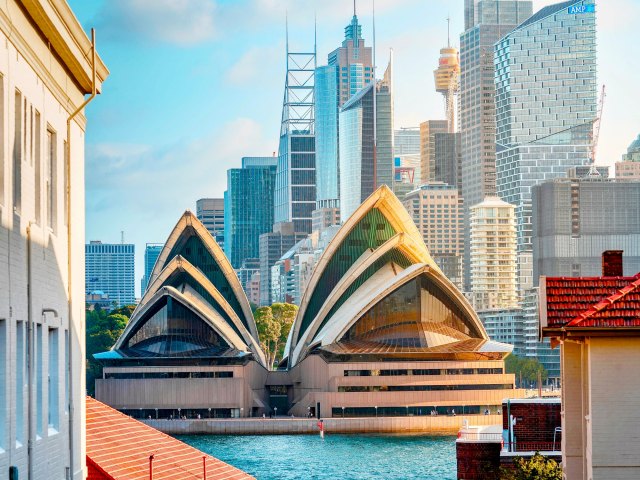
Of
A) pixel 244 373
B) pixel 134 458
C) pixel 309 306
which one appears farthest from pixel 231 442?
pixel 134 458

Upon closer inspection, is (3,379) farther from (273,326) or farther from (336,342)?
(273,326)

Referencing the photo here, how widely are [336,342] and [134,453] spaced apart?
88.4 meters

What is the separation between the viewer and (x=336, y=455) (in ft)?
282

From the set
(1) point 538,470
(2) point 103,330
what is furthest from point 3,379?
(2) point 103,330

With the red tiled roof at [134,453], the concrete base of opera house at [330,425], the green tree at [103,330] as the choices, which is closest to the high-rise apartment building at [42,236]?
the red tiled roof at [134,453]

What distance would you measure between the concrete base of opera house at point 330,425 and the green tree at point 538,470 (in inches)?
3066

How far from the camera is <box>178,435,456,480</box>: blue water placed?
7238cm

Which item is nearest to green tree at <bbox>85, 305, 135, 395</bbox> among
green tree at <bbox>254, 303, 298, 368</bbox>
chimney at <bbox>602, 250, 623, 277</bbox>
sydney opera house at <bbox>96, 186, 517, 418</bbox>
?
green tree at <bbox>254, 303, 298, 368</bbox>

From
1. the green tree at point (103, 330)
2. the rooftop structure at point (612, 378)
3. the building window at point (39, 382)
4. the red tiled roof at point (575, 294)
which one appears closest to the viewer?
the building window at point (39, 382)

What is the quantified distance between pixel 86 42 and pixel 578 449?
27.3 feet

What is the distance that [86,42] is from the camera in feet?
60.1

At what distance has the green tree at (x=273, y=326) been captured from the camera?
15900 cm

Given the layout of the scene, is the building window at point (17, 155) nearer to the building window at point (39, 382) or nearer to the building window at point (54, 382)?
the building window at point (39, 382)

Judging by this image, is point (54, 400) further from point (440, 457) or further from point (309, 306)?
point (309, 306)
